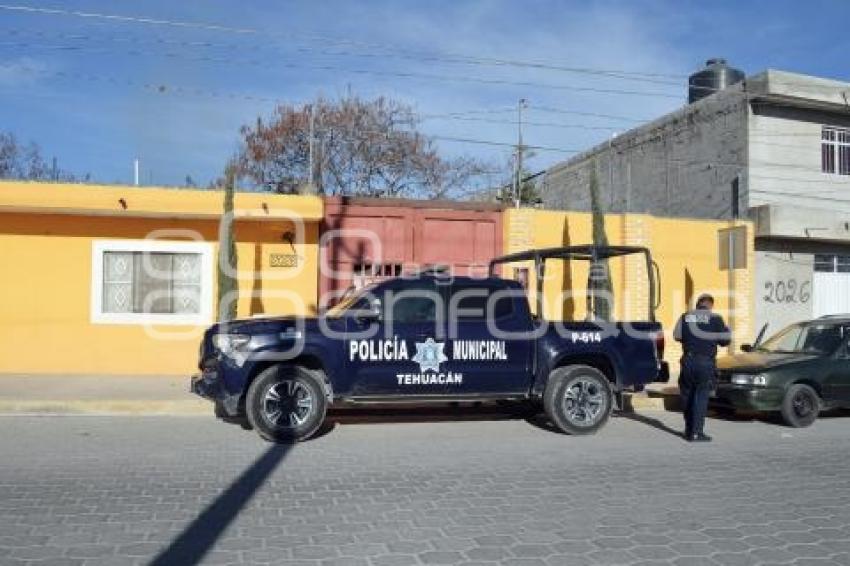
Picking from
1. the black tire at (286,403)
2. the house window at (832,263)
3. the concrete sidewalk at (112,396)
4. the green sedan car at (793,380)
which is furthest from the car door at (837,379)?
the house window at (832,263)

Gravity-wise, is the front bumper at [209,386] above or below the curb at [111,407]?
above

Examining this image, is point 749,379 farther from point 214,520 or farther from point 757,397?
point 214,520

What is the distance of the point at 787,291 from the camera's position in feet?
66.5

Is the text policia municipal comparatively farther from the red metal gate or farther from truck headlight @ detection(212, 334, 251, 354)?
the red metal gate

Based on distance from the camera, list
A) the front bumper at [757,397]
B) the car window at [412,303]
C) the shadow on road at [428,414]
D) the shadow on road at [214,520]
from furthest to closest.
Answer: the shadow on road at [428,414] → the front bumper at [757,397] → the car window at [412,303] → the shadow on road at [214,520]

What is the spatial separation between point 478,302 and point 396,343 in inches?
49.6

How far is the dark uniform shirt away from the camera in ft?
32.7

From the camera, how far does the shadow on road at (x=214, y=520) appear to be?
16.5 feet

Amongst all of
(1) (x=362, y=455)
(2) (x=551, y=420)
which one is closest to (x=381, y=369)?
(1) (x=362, y=455)

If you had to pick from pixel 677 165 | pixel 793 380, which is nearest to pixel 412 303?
pixel 793 380

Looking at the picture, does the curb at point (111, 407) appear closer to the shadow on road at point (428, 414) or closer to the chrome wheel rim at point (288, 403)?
the shadow on road at point (428, 414)

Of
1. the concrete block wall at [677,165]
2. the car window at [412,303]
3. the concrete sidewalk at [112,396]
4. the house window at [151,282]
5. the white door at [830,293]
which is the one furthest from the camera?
the concrete block wall at [677,165]

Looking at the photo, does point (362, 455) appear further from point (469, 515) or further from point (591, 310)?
point (591, 310)

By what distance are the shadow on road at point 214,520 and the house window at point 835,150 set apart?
62.4 ft
